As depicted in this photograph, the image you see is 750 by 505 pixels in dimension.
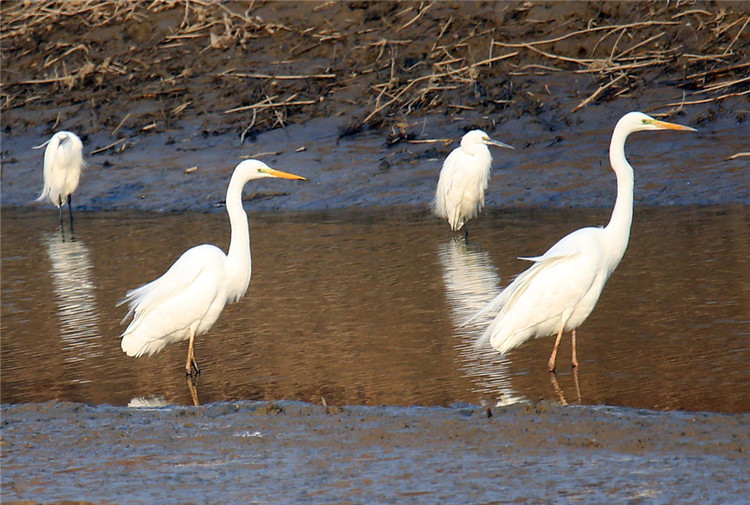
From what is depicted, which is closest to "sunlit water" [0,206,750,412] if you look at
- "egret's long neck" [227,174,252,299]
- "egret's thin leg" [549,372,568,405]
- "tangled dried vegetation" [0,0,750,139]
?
"egret's thin leg" [549,372,568,405]

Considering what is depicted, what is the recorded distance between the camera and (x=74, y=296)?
27.7ft

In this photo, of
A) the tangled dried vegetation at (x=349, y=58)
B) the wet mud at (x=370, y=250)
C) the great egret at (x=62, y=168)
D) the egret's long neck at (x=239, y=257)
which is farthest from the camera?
the great egret at (x=62, y=168)

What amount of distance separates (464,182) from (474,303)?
11.7 feet

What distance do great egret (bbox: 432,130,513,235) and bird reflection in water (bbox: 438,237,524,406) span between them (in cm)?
32

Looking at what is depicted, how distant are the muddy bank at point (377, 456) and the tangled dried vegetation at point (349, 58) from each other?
826 cm

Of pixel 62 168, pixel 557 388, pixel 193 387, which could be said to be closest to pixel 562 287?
pixel 557 388

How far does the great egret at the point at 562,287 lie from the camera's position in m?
5.63

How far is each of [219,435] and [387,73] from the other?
33.3 feet

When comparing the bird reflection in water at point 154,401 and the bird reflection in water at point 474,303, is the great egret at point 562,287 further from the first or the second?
the bird reflection in water at point 154,401

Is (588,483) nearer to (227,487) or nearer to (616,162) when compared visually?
(227,487)

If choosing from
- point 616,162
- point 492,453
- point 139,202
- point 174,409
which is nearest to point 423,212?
point 139,202

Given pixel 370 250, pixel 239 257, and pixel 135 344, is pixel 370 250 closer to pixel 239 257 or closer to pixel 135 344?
pixel 239 257

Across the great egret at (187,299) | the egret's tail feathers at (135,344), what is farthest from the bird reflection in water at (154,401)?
the egret's tail feathers at (135,344)

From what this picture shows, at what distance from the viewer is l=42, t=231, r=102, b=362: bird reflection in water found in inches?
268
